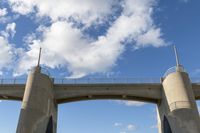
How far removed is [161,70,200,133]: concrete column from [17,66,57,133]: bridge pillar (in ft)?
61.6

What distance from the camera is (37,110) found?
46812mm

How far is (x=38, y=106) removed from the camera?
47.3 metres

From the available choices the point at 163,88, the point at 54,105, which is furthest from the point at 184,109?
the point at 54,105

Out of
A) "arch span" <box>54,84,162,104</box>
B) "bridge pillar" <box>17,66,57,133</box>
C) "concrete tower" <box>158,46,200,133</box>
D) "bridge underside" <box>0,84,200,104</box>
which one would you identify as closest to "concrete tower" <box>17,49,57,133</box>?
"bridge pillar" <box>17,66,57,133</box>

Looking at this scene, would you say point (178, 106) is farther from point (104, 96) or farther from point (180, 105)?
point (104, 96)

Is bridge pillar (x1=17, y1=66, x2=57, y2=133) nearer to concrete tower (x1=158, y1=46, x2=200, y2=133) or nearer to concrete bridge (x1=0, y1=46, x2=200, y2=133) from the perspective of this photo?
concrete bridge (x1=0, y1=46, x2=200, y2=133)

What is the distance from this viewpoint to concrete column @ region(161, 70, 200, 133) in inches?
1812

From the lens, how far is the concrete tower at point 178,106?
46094mm

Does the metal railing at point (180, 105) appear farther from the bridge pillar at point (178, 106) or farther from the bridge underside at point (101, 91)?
the bridge underside at point (101, 91)

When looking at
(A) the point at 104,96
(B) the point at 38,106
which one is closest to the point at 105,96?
(A) the point at 104,96

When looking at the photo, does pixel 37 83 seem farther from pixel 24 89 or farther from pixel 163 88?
pixel 163 88

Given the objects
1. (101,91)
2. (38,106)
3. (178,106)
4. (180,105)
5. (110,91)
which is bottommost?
(178,106)

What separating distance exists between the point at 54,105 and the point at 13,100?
734 centimetres

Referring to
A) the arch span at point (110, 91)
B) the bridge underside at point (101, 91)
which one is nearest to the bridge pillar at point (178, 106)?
the arch span at point (110, 91)
